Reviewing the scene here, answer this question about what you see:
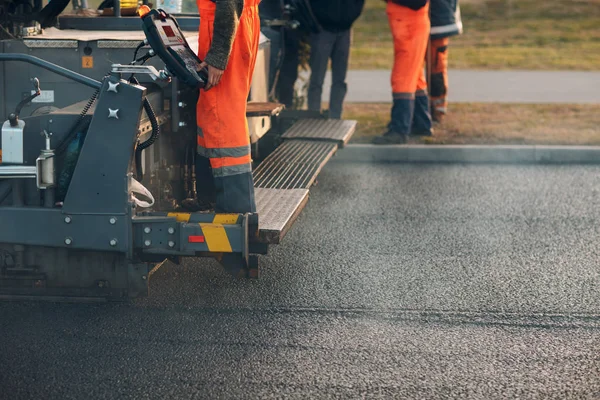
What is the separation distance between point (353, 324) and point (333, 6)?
4.90 meters

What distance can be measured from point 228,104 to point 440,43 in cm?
573

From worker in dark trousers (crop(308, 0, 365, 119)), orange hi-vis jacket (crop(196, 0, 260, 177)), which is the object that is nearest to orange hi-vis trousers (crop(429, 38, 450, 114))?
worker in dark trousers (crop(308, 0, 365, 119))

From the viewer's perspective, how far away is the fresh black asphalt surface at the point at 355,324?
4.49 metres

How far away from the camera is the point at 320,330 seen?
5.20 metres

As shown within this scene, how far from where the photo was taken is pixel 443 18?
10.7 m

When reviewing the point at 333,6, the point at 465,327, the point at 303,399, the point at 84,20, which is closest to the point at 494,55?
the point at 333,6

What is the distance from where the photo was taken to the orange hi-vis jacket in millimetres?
5520

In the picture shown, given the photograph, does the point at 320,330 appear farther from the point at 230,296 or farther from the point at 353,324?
the point at 230,296

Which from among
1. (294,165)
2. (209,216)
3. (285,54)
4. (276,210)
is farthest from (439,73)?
(209,216)

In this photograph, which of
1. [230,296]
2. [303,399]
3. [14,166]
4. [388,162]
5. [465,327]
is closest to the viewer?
[303,399]

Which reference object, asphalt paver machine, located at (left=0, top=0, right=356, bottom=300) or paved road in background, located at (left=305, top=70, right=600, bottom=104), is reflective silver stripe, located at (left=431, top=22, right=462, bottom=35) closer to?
paved road in background, located at (left=305, top=70, right=600, bottom=104)

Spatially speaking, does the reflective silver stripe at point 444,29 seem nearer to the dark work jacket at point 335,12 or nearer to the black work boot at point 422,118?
the black work boot at point 422,118

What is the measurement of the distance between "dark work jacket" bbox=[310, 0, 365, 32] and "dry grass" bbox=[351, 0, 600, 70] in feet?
19.5

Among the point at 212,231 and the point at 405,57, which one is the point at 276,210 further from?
the point at 405,57
